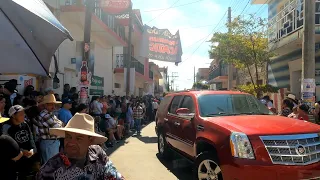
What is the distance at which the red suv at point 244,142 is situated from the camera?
14.6ft

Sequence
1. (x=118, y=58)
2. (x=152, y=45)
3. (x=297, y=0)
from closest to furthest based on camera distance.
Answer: (x=297, y=0) → (x=152, y=45) → (x=118, y=58)

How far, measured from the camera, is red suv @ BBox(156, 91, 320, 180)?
4457mm

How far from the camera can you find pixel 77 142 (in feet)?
8.45

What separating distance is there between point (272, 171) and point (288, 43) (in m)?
11.4

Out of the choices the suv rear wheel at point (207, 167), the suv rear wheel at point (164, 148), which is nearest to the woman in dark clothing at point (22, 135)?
the suv rear wheel at point (207, 167)

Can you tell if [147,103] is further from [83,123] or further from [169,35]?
[83,123]

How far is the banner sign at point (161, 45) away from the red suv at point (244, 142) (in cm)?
1436

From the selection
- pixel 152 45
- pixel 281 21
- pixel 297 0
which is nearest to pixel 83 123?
pixel 297 0

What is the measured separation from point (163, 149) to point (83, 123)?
612 centimetres

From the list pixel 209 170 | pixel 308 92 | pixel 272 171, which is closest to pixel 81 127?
pixel 272 171

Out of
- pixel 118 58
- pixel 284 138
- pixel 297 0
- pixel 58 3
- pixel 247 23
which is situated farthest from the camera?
pixel 118 58

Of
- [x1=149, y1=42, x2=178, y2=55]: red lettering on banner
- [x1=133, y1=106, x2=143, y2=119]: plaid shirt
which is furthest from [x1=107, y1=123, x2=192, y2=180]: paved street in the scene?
[x1=149, y1=42, x2=178, y2=55]: red lettering on banner

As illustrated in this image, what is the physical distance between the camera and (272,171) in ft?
14.4

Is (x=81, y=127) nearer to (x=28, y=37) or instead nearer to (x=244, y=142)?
(x=28, y=37)
